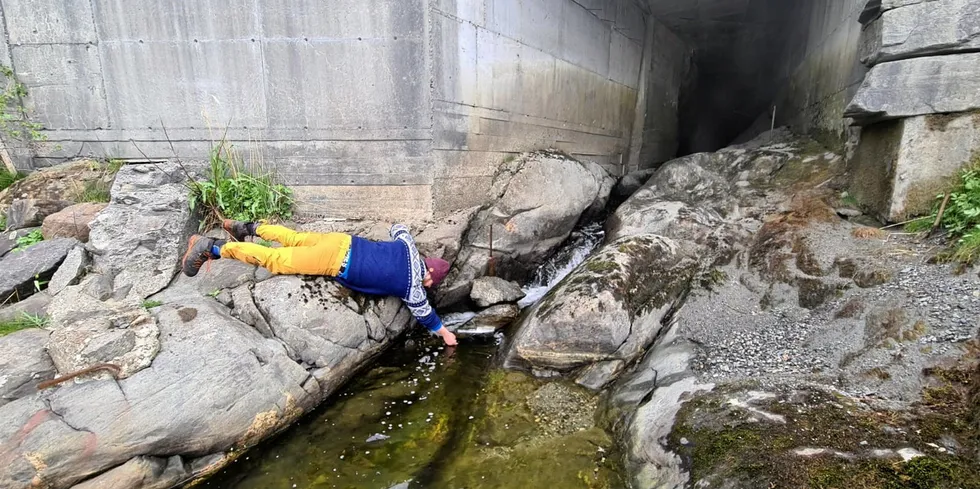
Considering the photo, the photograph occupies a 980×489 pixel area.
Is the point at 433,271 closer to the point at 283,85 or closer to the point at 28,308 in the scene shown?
the point at 283,85

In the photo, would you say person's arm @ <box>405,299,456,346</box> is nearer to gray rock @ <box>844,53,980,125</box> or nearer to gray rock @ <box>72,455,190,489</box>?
gray rock @ <box>72,455,190,489</box>

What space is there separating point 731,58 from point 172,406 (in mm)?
18500

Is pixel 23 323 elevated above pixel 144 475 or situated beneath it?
elevated above

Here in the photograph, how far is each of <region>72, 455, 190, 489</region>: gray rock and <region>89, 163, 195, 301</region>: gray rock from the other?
2209mm

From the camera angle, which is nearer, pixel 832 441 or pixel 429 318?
pixel 832 441

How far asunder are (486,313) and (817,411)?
422cm

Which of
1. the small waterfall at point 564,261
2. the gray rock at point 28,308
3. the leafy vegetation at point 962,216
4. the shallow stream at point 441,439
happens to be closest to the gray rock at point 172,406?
the shallow stream at point 441,439

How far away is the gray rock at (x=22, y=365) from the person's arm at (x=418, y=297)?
3.52 m

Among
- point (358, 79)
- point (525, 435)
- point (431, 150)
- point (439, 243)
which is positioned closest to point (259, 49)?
point (358, 79)

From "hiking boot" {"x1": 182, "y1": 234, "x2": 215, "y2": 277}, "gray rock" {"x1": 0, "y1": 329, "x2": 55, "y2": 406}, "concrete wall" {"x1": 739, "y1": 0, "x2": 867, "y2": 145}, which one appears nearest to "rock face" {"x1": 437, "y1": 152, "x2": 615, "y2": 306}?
"hiking boot" {"x1": 182, "y1": 234, "x2": 215, "y2": 277}

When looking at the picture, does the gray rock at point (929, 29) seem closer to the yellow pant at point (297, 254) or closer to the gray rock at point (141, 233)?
the yellow pant at point (297, 254)

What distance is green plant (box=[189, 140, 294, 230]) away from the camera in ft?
21.6

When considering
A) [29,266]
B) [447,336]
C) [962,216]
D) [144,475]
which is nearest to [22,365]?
[144,475]

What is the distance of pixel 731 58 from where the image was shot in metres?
16.2
